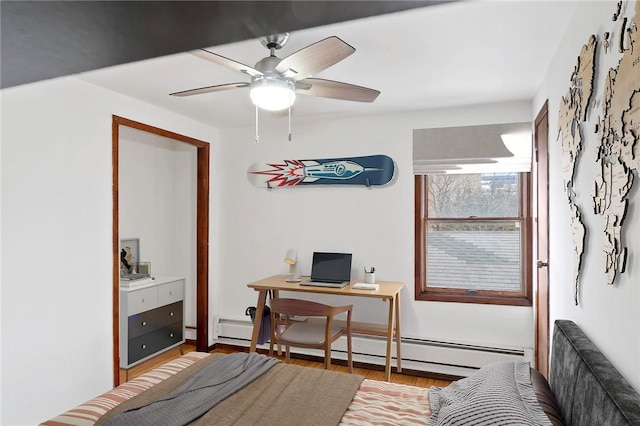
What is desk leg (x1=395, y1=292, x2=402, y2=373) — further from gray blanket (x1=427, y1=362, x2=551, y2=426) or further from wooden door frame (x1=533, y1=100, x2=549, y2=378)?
gray blanket (x1=427, y1=362, x2=551, y2=426)

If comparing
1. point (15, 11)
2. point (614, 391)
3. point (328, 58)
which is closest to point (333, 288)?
point (328, 58)

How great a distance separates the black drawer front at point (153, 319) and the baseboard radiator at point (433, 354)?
1277mm

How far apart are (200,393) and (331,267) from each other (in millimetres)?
2044

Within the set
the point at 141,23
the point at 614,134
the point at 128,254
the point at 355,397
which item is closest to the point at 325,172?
the point at 128,254

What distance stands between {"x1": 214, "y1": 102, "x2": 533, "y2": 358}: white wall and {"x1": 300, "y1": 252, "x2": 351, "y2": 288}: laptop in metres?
0.15

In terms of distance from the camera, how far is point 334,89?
7.80 feet

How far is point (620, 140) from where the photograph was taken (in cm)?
132

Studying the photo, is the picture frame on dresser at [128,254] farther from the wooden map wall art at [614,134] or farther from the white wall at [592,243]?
the wooden map wall art at [614,134]

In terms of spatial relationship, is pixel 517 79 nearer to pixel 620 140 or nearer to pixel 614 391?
pixel 620 140

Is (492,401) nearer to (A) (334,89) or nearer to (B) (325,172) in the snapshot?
(A) (334,89)

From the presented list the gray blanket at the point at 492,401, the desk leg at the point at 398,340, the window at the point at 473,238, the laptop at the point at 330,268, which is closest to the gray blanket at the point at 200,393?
the gray blanket at the point at 492,401

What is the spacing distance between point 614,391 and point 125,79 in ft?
10.4

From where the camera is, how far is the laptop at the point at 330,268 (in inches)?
150

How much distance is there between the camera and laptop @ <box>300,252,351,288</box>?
150 inches
